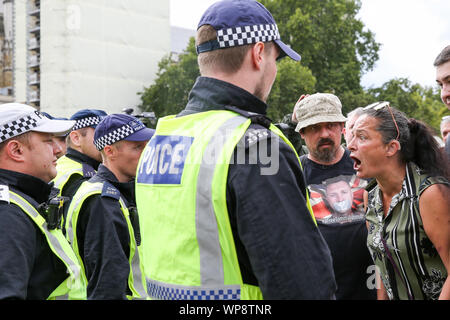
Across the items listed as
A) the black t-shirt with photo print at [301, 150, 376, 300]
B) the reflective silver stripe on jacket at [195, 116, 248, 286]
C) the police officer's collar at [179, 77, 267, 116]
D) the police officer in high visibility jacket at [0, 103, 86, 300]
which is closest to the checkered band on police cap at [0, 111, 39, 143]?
the police officer in high visibility jacket at [0, 103, 86, 300]

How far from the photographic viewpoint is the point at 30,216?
9.85 ft

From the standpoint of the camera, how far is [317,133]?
4.78 meters

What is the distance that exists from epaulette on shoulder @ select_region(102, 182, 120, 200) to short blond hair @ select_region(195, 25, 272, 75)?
75.9 inches

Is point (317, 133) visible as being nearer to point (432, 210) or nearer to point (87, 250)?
point (432, 210)

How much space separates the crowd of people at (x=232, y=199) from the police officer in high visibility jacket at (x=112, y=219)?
0.04ft

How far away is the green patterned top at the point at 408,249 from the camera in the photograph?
3227mm

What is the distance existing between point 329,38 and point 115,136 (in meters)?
30.5

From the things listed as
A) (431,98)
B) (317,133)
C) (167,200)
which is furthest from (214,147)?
(431,98)

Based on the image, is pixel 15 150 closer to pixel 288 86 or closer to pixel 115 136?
pixel 115 136

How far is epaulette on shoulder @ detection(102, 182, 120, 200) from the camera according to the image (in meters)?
4.06

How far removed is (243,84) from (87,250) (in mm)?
2083

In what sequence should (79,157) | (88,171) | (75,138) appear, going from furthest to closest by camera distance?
(75,138), (79,157), (88,171)

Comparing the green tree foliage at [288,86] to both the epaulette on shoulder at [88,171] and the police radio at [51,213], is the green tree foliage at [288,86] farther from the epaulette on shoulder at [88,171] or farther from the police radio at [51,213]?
the police radio at [51,213]

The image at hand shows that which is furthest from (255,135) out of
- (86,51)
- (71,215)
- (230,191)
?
(86,51)
